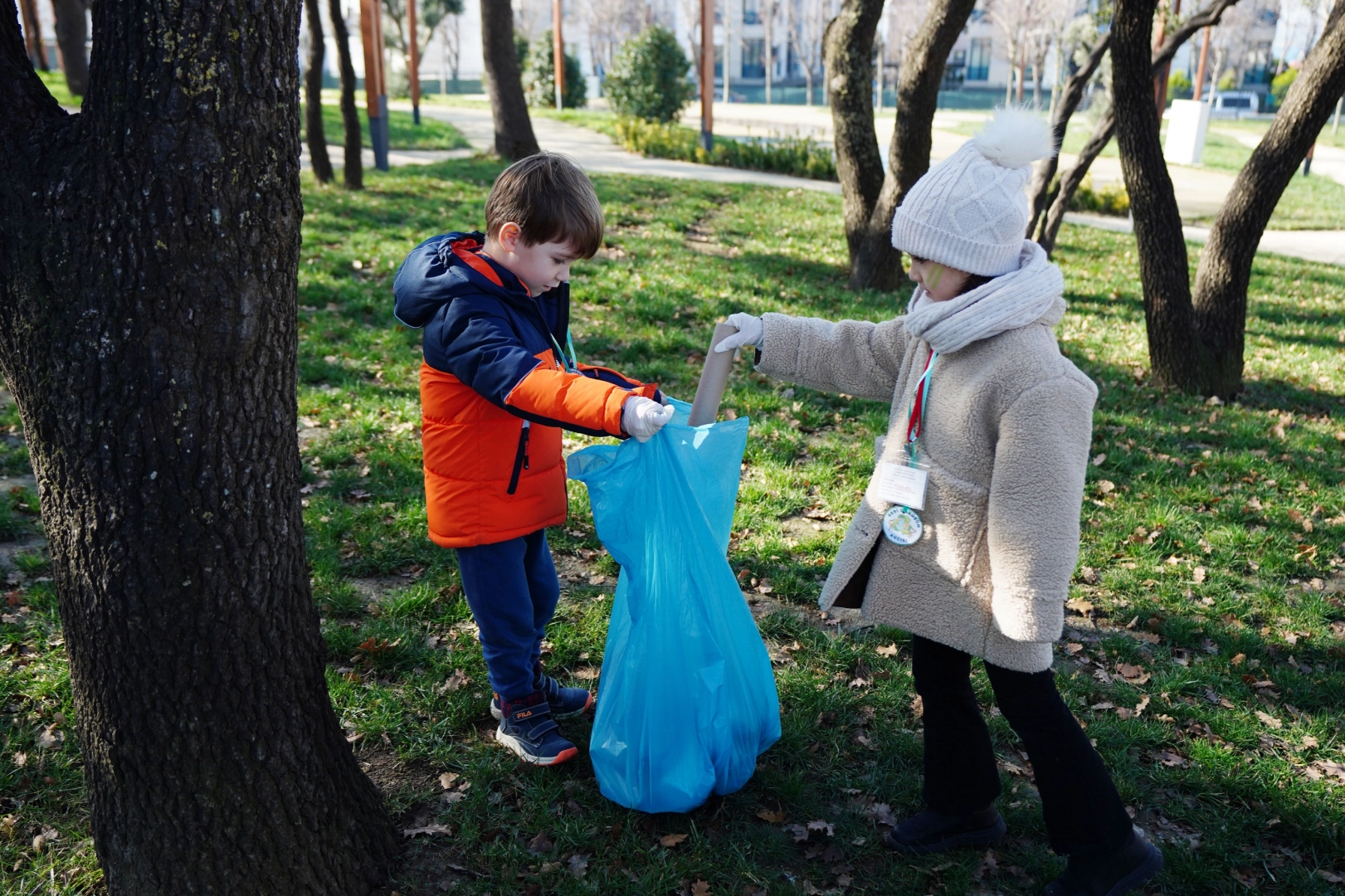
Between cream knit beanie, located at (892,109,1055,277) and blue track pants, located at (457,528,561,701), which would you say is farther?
blue track pants, located at (457,528,561,701)

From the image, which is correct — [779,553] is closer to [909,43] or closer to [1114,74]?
[1114,74]

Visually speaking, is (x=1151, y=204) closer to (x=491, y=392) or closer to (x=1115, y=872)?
(x=1115, y=872)

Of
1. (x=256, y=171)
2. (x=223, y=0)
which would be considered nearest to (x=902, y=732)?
(x=256, y=171)

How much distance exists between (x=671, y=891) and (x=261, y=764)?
1.01m

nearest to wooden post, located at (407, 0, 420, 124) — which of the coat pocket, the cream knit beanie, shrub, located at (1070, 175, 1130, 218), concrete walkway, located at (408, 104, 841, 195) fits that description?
concrete walkway, located at (408, 104, 841, 195)

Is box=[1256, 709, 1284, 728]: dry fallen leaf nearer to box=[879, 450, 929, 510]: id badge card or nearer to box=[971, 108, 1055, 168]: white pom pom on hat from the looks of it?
box=[879, 450, 929, 510]: id badge card

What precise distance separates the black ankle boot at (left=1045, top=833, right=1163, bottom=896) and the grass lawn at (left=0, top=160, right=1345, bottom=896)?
0.15 m

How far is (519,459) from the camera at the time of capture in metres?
2.51

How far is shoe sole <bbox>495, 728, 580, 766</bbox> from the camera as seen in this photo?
9.11 feet

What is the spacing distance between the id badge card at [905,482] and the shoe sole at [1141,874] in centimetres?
101

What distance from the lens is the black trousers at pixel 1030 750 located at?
7.43 ft

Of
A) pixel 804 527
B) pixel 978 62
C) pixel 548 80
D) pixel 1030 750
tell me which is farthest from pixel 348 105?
pixel 978 62

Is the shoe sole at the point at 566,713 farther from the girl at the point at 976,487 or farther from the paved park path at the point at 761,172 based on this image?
the paved park path at the point at 761,172

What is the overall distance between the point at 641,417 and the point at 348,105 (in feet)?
31.6
